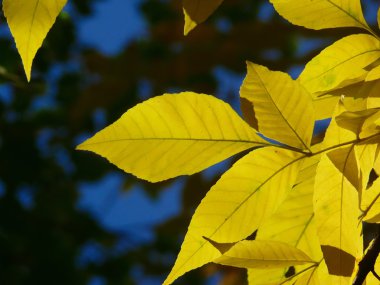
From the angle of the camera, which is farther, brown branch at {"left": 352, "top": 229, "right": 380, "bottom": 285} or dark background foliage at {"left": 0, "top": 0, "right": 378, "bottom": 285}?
dark background foliage at {"left": 0, "top": 0, "right": 378, "bottom": 285}

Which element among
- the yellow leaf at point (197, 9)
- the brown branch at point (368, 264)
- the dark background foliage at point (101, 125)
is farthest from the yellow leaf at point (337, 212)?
the dark background foliage at point (101, 125)

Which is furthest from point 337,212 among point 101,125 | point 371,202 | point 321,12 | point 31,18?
point 101,125

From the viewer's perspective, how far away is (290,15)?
53 centimetres

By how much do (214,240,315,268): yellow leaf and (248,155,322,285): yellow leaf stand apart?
4 cm

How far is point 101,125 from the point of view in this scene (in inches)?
116

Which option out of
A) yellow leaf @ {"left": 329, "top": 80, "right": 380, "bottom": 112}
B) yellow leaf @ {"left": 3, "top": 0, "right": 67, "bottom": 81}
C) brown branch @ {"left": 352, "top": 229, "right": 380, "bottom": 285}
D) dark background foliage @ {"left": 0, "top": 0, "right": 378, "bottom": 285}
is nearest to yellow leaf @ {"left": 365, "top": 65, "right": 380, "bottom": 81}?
yellow leaf @ {"left": 329, "top": 80, "right": 380, "bottom": 112}

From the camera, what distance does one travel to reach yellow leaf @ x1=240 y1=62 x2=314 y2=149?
528mm

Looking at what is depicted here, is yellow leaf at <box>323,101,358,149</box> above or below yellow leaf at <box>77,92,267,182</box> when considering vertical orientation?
below

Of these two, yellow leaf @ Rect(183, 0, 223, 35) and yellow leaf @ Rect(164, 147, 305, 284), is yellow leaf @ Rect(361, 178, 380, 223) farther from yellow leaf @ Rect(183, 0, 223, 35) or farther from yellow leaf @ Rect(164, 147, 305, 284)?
yellow leaf @ Rect(183, 0, 223, 35)

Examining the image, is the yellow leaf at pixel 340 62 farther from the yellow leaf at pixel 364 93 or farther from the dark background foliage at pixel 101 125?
the dark background foliage at pixel 101 125

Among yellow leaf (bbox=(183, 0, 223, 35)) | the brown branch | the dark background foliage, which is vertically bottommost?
the dark background foliage

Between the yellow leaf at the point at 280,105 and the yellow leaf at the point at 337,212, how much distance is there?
32 mm

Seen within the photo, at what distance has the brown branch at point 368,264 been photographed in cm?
49

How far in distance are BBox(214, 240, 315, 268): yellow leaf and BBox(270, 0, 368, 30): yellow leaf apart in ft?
0.52
